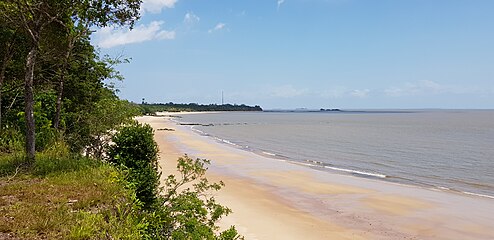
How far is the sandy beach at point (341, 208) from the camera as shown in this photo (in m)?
13.0

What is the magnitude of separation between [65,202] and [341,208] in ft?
39.3

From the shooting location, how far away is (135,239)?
584cm

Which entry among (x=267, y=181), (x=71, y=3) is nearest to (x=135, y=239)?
(x=71, y=3)

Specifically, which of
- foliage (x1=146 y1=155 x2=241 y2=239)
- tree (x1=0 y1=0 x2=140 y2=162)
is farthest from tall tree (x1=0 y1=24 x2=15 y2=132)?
foliage (x1=146 y1=155 x2=241 y2=239)

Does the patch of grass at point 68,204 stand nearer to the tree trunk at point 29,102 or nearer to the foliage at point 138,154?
the tree trunk at point 29,102

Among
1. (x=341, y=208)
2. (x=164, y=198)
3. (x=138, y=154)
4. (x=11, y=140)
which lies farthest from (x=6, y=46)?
(x=341, y=208)

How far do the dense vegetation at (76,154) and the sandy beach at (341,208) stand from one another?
322cm

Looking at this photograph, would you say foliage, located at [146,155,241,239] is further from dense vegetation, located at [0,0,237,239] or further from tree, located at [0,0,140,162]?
tree, located at [0,0,140,162]

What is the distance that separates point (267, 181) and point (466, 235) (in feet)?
36.2

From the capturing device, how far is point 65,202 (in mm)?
6977

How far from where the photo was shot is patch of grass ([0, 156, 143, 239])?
569 centimetres

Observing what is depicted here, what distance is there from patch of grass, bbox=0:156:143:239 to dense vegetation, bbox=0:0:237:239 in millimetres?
16

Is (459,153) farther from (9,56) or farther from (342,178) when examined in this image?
(9,56)

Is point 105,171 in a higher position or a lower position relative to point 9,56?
lower
